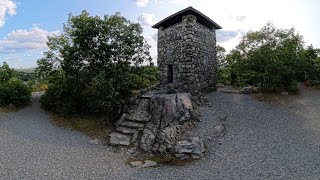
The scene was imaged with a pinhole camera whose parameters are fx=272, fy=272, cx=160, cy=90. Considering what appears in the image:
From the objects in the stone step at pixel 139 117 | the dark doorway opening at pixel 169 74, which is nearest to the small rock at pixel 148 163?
the stone step at pixel 139 117

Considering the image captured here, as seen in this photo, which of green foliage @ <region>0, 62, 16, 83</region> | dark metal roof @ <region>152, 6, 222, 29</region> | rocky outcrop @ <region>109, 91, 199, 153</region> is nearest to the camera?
rocky outcrop @ <region>109, 91, 199, 153</region>

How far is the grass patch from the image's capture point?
604 inches

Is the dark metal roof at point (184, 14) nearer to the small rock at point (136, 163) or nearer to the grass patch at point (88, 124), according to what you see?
the grass patch at point (88, 124)

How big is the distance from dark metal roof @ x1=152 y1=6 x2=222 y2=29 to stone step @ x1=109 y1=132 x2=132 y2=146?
31.4ft

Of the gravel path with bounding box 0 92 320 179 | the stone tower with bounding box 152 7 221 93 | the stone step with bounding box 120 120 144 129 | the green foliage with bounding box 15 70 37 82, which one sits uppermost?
the stone tower with bounding box 152 7 221 93

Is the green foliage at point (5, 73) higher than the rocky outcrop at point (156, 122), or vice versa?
the green foliage at point (5, 73)

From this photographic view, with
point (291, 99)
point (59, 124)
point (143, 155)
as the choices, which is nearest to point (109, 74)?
point (59, 124)

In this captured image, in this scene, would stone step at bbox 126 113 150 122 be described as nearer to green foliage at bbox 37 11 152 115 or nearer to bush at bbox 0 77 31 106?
green foliage at bbox 37 11 152 115

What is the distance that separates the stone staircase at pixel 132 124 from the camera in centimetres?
1418

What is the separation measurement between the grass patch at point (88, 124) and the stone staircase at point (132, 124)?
68 cm

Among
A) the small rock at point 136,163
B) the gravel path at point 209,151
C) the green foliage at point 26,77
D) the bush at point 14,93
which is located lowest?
the small rock at point 136,163

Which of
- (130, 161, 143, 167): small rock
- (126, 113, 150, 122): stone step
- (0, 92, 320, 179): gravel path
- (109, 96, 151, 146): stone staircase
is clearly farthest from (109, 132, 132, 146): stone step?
(130, 161, 143, 167): small rock

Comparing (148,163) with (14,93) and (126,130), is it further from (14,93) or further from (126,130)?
(14,93)

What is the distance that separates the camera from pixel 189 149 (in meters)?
12.6
